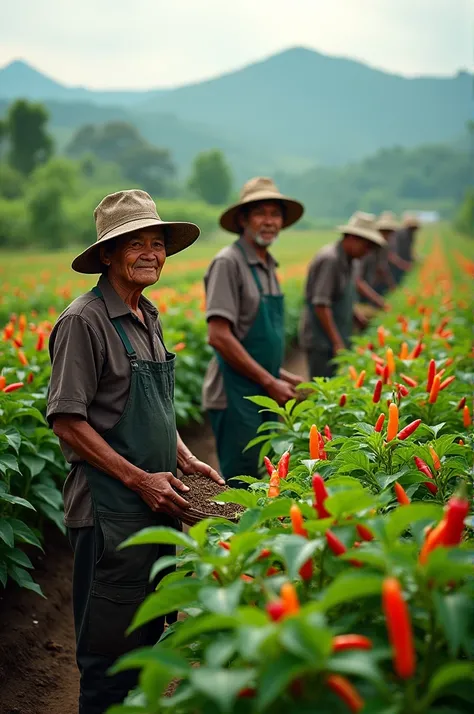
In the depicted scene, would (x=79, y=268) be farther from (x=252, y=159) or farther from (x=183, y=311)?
Answer: (x=252, y=159)

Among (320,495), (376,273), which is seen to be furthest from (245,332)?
(376,273)

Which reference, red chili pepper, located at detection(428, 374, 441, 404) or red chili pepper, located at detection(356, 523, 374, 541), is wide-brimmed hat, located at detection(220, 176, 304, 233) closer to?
red chili pepper, located at detection(428, 374, 441, 404)

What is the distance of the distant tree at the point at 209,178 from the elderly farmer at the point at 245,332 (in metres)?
83.2

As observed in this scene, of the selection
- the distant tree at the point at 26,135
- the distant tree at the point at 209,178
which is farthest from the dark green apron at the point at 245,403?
the distant tree at the point at 209,178

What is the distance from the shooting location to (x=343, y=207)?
127m

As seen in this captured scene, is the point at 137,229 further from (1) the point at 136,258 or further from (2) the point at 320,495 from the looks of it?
(2) the point at 320,495

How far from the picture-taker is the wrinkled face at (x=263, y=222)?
4.70 m

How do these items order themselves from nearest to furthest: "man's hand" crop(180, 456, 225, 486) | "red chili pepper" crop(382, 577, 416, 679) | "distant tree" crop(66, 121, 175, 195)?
"red chili pepper" crop(382, 577, 416, 679) → "man's hand" crop(180, 456, 225, 486) → "distant tree" crop(66, 121, 175, 195)

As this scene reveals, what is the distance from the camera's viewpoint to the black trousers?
276 cm

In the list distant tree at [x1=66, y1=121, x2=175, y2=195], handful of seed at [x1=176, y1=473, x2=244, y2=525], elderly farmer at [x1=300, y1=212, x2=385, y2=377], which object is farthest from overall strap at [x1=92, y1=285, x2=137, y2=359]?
distant tree at [x1=66, y1=121, x2=175, y2=195]

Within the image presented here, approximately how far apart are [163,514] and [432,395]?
123cm

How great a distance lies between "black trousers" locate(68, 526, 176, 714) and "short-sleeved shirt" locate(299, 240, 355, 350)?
13.5 ft

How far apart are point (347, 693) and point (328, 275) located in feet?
17.8

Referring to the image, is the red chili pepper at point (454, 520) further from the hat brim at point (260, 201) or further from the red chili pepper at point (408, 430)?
the hat brim at point (260, 201)
